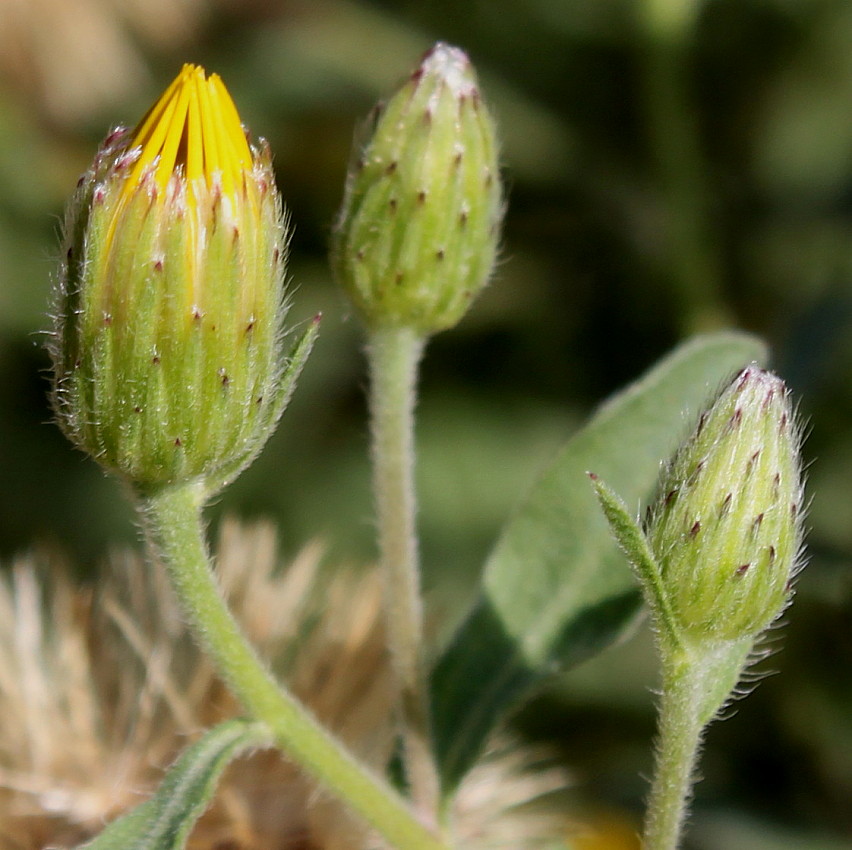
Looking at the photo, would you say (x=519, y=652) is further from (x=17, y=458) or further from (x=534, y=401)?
(x=17, y=458)

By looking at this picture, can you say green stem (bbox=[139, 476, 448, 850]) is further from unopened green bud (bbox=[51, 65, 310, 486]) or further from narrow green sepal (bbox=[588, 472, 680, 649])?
narrow green sepal (bbox=[588, 472, 680, 649])

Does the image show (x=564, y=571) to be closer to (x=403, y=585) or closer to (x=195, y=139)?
(x=403, y=585)

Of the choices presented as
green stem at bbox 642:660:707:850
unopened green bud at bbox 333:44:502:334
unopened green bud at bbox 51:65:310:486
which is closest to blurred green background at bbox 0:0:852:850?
unopened green bud at bbox 333:44:502:334

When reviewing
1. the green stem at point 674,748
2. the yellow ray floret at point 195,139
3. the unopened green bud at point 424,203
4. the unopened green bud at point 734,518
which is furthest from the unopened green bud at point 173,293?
the green stem at point 674,748

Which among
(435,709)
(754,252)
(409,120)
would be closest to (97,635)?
(435,709)

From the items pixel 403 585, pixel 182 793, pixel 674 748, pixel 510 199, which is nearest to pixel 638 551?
pixel 674 748

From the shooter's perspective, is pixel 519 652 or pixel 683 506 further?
pixel 519 652
